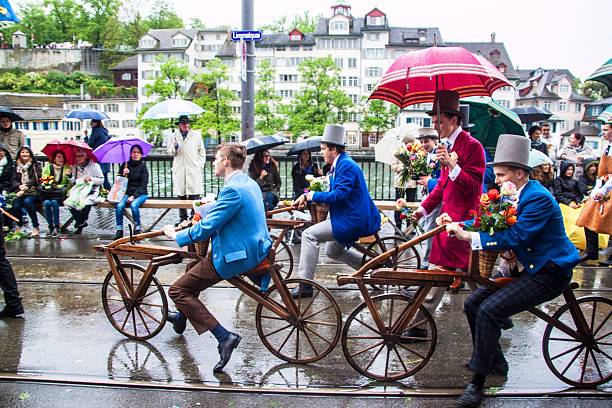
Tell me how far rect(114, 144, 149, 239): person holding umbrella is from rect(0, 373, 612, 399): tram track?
6490 millimetres

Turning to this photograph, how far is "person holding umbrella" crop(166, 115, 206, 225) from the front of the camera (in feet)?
43.5

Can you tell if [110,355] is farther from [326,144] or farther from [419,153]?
[419,153]

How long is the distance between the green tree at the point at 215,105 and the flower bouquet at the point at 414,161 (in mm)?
61878

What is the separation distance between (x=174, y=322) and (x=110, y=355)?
747 millimetres

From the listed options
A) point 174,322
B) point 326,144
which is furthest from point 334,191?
point 174,322

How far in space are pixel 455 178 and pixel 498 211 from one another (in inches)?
49.4

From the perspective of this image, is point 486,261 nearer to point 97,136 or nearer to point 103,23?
point 97,136

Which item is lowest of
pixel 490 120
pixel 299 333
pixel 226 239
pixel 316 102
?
pixel 299 333

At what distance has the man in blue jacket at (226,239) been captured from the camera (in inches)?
235

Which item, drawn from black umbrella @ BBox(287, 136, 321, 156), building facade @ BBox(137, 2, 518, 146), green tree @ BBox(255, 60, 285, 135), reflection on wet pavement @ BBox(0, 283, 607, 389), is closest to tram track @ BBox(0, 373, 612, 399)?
reflection on wet pavement @ BBox(0, 283, 607, 389)

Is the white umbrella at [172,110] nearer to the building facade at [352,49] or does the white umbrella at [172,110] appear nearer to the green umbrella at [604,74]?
the green umbrella at [604,74]

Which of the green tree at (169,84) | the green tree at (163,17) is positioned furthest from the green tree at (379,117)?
the green tree at (163,17)

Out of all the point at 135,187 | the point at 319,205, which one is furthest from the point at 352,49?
the point at 319,205

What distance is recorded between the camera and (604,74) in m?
8.84
